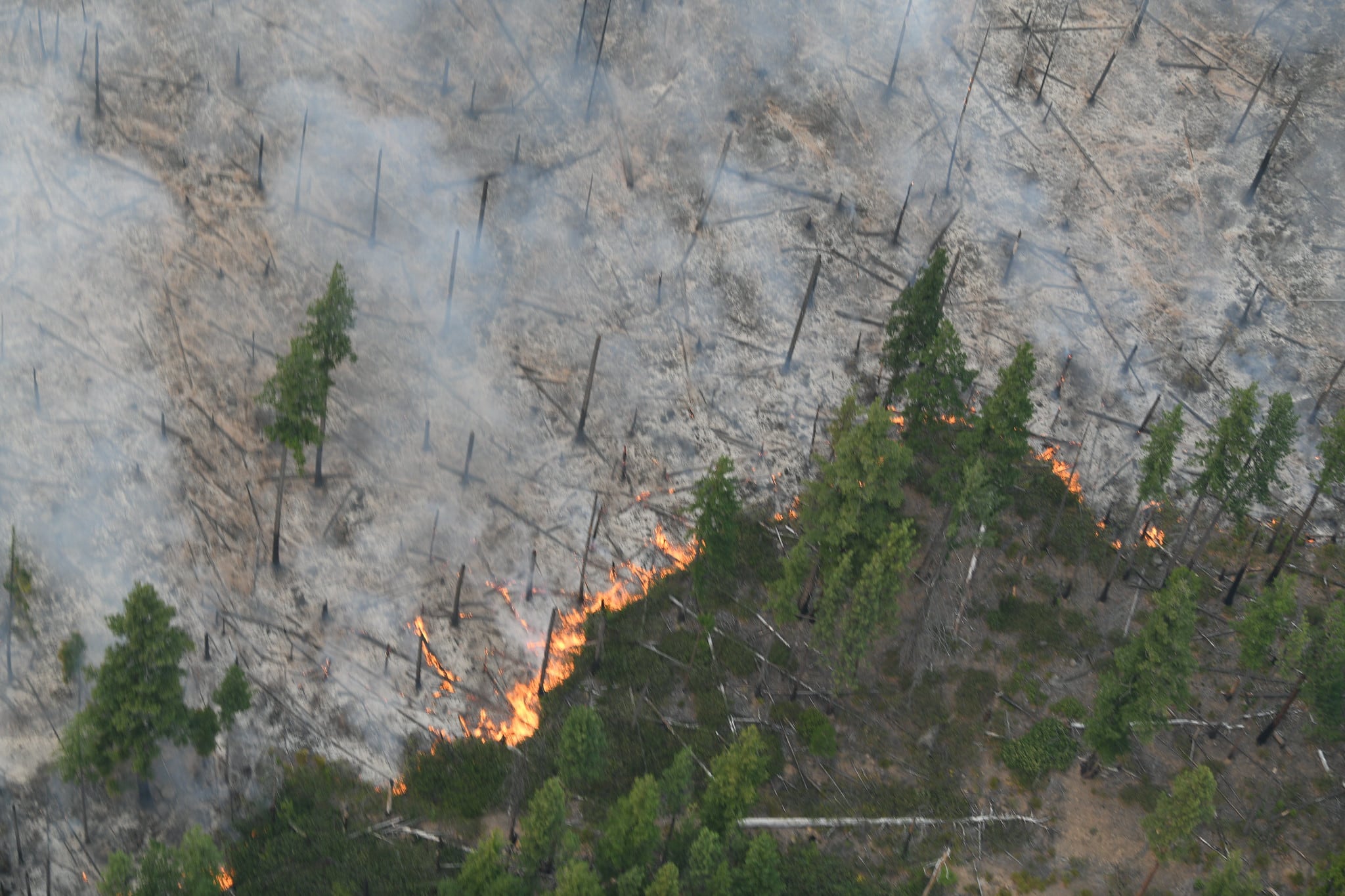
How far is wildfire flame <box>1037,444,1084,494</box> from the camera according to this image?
10269 centimetres

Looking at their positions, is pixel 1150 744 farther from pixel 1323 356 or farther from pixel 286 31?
pixel 286 31

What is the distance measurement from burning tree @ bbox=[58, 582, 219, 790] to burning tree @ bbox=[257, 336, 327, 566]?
980 centimetres

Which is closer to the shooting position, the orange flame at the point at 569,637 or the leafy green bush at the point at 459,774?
the leafy green bush at the point at 459,774

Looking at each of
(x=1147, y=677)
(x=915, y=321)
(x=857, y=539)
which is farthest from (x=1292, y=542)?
(x=857, y=539)

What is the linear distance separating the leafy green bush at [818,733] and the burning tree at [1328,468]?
23158mm

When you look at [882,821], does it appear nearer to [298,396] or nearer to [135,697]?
[298,396]

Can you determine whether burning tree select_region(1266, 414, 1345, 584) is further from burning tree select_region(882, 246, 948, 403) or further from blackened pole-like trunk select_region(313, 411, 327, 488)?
blackened pole-like trunk select_region(313, 411, 327, 488)

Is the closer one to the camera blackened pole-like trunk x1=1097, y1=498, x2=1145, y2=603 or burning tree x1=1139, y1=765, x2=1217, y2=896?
burning tree x1=1139, y1=765, x2=1217, y2=896

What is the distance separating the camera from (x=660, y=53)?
11319 centimetres

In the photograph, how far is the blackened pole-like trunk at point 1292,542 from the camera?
97750mm

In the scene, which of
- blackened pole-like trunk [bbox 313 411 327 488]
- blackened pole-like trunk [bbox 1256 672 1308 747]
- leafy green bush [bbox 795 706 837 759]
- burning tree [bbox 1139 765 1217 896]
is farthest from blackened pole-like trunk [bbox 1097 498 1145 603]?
blackened pole-like trunk [bbox 313 411 327 488]

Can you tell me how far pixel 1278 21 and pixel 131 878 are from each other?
264 feet

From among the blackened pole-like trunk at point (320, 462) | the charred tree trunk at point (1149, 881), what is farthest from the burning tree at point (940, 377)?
the blackened pole-like trunk at point (320, 462)

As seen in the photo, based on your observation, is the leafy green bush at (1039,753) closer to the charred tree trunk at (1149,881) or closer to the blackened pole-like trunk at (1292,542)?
the charred tree trunk at (1149,881)
